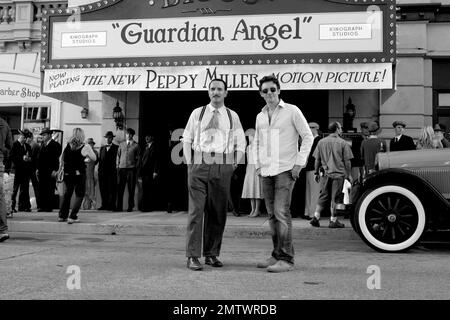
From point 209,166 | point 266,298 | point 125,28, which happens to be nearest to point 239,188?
point 125,28

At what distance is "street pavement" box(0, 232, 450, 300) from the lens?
14.4 feet

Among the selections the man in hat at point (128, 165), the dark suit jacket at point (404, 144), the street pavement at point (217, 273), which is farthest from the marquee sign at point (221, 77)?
the street pavement at point (217, 273)

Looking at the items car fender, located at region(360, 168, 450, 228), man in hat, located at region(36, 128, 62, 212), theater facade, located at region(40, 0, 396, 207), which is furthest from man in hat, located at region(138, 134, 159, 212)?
car fender, located at region(360, 168, 450, 228)

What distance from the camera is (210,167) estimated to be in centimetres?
558

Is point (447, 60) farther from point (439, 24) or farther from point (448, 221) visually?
point (448, 221)

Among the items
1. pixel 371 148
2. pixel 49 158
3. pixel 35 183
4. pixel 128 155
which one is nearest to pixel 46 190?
pixel 35 183

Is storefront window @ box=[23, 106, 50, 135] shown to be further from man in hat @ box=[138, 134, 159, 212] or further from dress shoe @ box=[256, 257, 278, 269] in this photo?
dress shoe @ box=[256, 257, 278, 269]

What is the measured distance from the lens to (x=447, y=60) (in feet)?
41.4

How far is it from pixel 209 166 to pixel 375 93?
7.69 meters

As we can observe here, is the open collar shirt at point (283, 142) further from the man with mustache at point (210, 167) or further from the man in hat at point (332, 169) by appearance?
the man in hat at point (332, 169)

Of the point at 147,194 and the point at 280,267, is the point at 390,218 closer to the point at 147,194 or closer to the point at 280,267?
the point at 280,267

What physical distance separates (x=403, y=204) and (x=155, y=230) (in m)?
4.33

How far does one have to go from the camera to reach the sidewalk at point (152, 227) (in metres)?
8.91

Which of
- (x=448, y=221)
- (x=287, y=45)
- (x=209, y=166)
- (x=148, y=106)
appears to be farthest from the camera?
(x=148, y=106)
